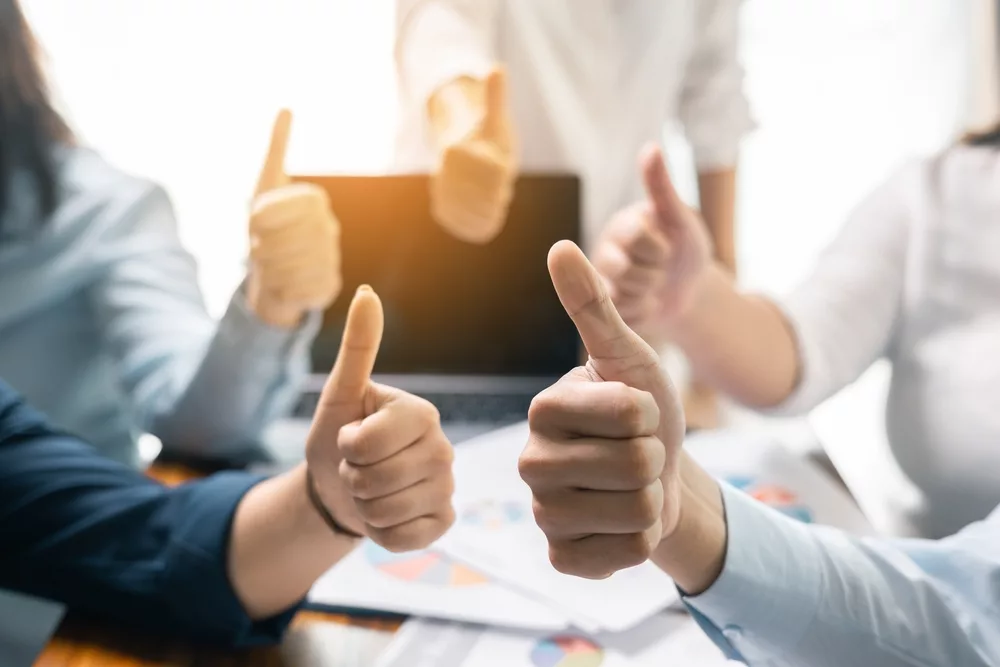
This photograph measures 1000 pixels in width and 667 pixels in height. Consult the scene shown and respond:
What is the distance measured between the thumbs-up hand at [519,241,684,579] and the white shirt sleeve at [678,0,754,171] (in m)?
0.72

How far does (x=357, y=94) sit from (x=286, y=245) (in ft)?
1.06

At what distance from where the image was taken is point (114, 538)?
426 millimetres

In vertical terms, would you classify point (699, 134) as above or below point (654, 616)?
above

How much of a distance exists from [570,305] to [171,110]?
2.34 ft

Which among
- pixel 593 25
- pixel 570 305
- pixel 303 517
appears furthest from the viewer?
pixel 593 25

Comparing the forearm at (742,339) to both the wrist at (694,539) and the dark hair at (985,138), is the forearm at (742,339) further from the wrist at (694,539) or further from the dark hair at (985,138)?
the wrist at (694,539)

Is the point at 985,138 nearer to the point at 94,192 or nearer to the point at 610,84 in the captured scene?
the point at 610,84

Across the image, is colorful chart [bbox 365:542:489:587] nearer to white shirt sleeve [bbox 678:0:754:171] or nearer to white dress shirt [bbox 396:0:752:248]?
white dress shirt [bbox 396:0:752:248]

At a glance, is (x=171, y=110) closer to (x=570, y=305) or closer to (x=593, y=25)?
(x=593, y=25)

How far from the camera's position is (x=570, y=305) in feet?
0.86

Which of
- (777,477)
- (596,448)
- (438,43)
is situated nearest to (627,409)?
(596,448)

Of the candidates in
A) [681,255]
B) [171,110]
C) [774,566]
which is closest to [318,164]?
[171,110]

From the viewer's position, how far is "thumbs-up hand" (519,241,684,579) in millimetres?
253

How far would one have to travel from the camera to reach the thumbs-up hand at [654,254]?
540 mm
